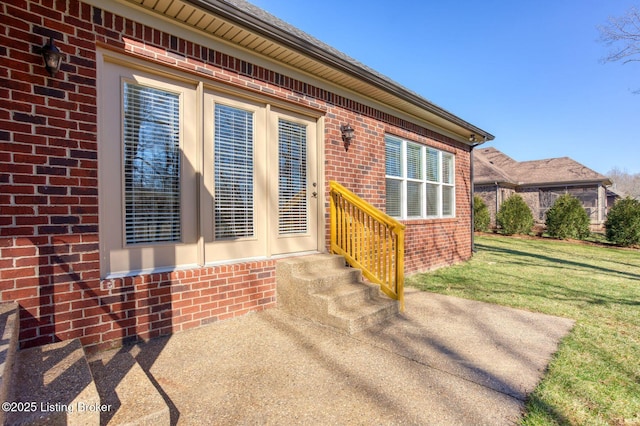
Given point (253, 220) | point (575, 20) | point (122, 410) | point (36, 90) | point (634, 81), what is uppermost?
point (575, 20)

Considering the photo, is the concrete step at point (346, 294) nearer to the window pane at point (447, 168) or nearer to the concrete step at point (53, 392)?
the concrete step at point (53, 392)

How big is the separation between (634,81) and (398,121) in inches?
391

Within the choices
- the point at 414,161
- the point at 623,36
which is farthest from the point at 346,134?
the point at 623,36

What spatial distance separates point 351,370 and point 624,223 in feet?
49.3

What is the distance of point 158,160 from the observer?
308 centimetres

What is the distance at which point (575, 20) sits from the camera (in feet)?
32.9

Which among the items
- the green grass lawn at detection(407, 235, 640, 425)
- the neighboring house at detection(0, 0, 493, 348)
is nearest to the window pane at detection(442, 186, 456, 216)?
the green grass lawn at detection(407, 235, 640, 425)

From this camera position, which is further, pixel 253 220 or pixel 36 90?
pixel 253 220

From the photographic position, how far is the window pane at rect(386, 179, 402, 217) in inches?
226

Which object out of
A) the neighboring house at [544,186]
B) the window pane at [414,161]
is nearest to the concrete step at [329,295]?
the window pane at [414,161]

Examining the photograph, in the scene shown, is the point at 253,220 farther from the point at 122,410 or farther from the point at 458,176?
the point at 458,176

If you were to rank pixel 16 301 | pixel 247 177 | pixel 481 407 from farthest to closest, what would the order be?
pixel 247 177 < pixel 16 301 < pixel 481 407

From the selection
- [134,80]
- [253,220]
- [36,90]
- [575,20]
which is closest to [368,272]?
[253,220]

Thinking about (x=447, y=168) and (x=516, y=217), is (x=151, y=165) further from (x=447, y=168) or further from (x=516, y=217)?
(x=516, y=217)
